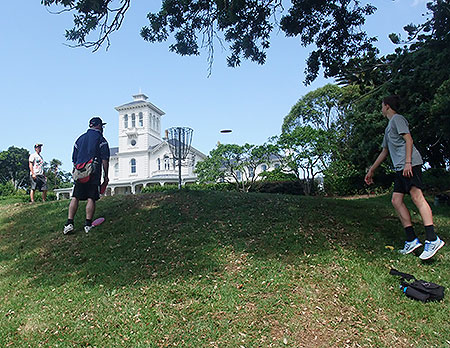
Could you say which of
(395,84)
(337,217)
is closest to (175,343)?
(337,217)

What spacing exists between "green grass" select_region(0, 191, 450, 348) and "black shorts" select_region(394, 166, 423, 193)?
2.79 feet

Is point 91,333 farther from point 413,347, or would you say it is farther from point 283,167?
point 283,167

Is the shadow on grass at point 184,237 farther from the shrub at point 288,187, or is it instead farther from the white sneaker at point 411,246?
the shrub at point 288,187

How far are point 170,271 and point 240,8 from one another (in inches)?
214

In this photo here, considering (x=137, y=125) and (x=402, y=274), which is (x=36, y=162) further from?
(x=137, y=125)

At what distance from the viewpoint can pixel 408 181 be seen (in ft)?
13.5

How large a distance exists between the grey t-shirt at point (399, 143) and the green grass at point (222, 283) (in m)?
1.17

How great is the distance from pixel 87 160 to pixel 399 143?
4713mm

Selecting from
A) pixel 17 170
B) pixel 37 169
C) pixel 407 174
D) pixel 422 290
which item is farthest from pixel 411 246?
pixel 17 170

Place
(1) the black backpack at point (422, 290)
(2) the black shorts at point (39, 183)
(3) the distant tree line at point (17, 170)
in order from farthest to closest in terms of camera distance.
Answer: (3) the distant tree line at point (17, 170) < (2) the black shorts at point (39, 183) < (1) the black backpack at point (422, 290)

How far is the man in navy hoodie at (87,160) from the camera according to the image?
575cm

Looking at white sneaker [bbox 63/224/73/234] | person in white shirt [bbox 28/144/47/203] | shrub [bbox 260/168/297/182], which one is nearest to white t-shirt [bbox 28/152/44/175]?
person in white shirt [bbox 28/144/47/203]

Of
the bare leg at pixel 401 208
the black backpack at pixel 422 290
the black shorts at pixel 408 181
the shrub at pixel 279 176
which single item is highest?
the shrub at pixel 279 176

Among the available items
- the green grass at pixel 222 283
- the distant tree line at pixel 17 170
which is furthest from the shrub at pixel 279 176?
the distant tree line at pixel 17 170
